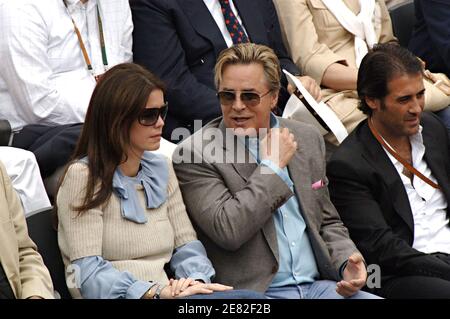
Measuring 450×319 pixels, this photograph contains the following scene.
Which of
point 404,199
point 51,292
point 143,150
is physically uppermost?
point 143,150

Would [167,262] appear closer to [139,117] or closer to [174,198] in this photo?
[174,198]


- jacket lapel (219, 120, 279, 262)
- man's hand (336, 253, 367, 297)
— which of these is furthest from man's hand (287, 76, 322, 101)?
man's hand (336, 253, 367, 297)

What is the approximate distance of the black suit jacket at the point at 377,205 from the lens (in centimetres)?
476

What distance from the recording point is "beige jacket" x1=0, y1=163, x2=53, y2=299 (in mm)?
3959

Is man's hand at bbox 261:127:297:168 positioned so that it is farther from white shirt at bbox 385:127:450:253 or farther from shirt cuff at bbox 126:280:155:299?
shirt cuff at bbox 126:280:155:299

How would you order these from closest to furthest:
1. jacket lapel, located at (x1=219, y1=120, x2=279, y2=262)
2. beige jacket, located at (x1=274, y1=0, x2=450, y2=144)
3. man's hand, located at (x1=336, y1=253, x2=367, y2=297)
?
1. man's hand, located at (x1=336, y1=253, x2=367, y2=297)
2. jacket lapel, located at (x1=219, y1=120, x2=279, y2=262)
3. beige jacket, located at (x1=274, y1=0, x2=450, y2=144)

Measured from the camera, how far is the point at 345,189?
4.94 metres

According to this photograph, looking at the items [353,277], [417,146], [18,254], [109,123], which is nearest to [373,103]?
[417,146]

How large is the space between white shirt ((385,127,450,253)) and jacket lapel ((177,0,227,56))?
4.22ft

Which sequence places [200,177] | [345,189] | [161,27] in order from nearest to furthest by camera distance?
1. [200,177]
2. [345,189]
3. [161,27]

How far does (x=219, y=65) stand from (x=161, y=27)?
3.55 ft
